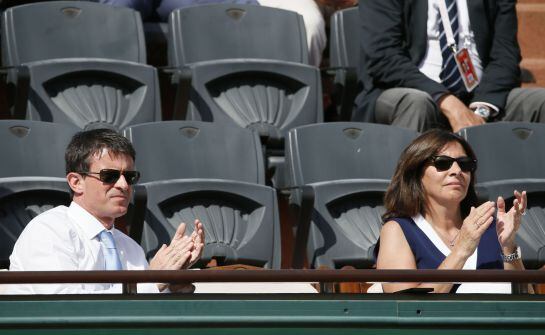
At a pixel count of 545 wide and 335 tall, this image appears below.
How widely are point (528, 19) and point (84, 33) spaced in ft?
7.32

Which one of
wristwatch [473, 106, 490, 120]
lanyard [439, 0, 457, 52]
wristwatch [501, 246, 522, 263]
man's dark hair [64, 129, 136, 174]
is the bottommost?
wristwatch [501, 246, 522, 263]

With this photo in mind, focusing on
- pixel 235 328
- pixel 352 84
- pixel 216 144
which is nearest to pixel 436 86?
pixel 352 84

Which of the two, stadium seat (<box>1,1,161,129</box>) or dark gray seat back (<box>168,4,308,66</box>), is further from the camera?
dark gray seat back (<box>168,4,308,66</box>)

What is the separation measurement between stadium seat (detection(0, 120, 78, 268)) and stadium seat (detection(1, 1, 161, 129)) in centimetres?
48

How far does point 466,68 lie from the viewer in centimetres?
456

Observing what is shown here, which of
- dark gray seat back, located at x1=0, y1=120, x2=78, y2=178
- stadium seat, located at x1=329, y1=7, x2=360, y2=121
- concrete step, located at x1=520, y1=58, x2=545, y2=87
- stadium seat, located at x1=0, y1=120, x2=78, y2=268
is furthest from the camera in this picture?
concrete step, located at x1=520, y1=58, x2=545, y2=87

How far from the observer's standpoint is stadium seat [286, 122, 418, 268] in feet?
Result: 12.4

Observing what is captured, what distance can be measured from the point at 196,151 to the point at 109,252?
41.7 inches

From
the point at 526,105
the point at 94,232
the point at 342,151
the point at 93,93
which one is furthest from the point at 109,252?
the point at 526,105

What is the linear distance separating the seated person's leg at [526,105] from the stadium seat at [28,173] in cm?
171

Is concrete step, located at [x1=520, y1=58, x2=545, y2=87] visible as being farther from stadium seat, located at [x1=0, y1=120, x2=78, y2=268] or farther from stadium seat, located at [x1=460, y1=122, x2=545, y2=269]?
stadium seat, located at [x1=0, y1=120, x2=78, y2=268]

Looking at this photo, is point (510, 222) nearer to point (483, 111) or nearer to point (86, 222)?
point (86, 222)

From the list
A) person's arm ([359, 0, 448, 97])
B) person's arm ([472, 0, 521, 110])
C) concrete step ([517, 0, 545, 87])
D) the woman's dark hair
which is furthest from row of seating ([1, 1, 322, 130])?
concrete step ([517, 0, 545, 87])

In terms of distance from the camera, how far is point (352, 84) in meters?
4.80
